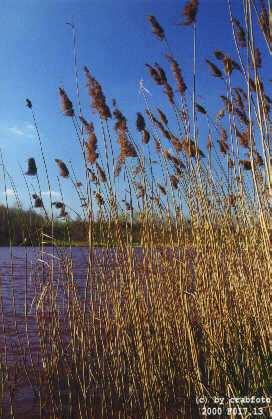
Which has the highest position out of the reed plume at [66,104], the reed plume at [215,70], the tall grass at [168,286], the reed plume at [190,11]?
the reed plume at [190,11]

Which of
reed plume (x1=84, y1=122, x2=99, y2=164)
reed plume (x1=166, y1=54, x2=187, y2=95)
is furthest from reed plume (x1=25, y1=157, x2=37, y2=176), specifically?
reed plume (x1=166, y1=54, x2=187, y2=95)

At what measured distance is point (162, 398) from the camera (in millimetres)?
2545

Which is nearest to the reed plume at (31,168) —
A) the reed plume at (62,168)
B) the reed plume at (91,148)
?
the reed plume at (62,168)

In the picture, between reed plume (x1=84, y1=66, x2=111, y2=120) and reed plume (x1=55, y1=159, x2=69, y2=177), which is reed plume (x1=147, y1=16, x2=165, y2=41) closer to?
reed plume (x1=84, y1=66, x2=111, y2=120)

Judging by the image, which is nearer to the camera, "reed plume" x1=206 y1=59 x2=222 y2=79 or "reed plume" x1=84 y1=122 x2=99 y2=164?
"reed plume" x1=84 y1=122 x2=99 y2=164

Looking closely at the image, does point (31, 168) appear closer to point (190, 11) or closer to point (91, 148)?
point (91, 148)

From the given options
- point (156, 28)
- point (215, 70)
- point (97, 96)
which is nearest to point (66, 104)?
point (97, 96)

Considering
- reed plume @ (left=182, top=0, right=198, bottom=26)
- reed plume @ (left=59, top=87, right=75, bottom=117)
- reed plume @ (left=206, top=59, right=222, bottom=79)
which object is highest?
reed plume @ (left=182, top=0, right=198, bottom=26)

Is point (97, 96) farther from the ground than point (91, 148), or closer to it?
farther from the ground

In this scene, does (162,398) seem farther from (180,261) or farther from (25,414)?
(25,414)

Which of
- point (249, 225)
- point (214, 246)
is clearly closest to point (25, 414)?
point (214, 246)

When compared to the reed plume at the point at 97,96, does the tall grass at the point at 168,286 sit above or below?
below

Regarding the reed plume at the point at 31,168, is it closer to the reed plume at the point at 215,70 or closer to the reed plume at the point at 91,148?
the reed plume at the point at 91,148

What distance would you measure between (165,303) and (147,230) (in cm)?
53
